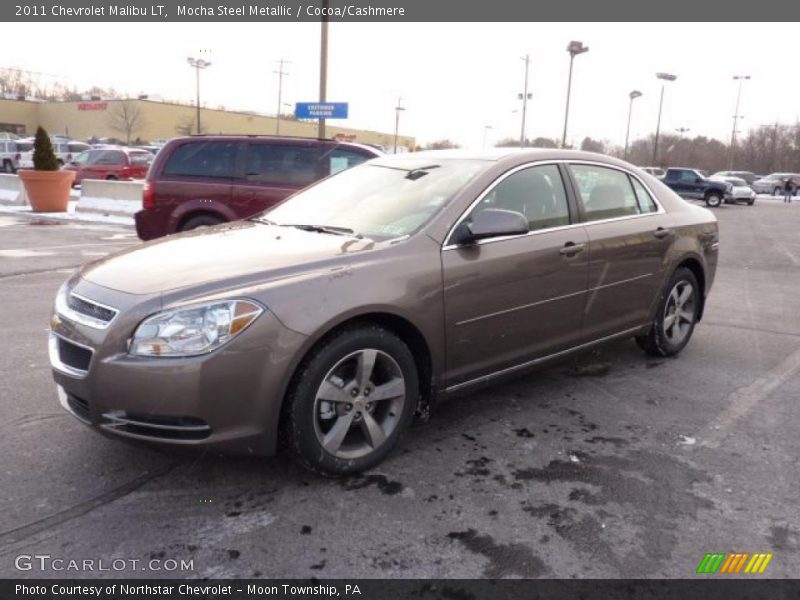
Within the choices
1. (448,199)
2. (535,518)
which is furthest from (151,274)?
(535,518)

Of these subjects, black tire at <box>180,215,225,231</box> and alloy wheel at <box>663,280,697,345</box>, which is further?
black tire at <box>180,215,225,231</box>

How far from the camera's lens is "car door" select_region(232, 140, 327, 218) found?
8445 mm

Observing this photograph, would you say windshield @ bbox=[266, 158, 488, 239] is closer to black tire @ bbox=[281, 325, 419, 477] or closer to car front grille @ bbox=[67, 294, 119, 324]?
black tire @ bbox=[281, 325, 419, 477]

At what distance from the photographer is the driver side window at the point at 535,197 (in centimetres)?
393

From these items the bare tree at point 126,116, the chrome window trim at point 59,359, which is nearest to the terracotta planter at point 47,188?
the chrome window trim at point 59,359

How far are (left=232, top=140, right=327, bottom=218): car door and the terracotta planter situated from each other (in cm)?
1049

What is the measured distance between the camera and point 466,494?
310cm

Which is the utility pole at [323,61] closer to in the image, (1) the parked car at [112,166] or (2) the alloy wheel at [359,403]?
(1) the parked car at [112,166]

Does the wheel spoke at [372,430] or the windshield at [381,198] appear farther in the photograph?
the windshield at [381,198]

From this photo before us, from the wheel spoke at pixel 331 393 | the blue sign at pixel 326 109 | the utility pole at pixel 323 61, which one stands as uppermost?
the utility pole at pixel 323 61

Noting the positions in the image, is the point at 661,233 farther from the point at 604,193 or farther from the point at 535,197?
the point at 535,197

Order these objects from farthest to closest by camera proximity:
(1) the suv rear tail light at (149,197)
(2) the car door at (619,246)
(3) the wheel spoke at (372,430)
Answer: (1) the suv rear tail light at (149,197) → (2) the car door at (619,246) → (3) the wheel spoke at (372,430)

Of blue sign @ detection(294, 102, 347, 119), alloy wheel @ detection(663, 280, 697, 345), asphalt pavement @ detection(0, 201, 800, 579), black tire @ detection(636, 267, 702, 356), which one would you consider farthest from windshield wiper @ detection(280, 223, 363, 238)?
blue sign @ detection(294, 102, 347, 119)

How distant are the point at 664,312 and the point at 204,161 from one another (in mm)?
6059
